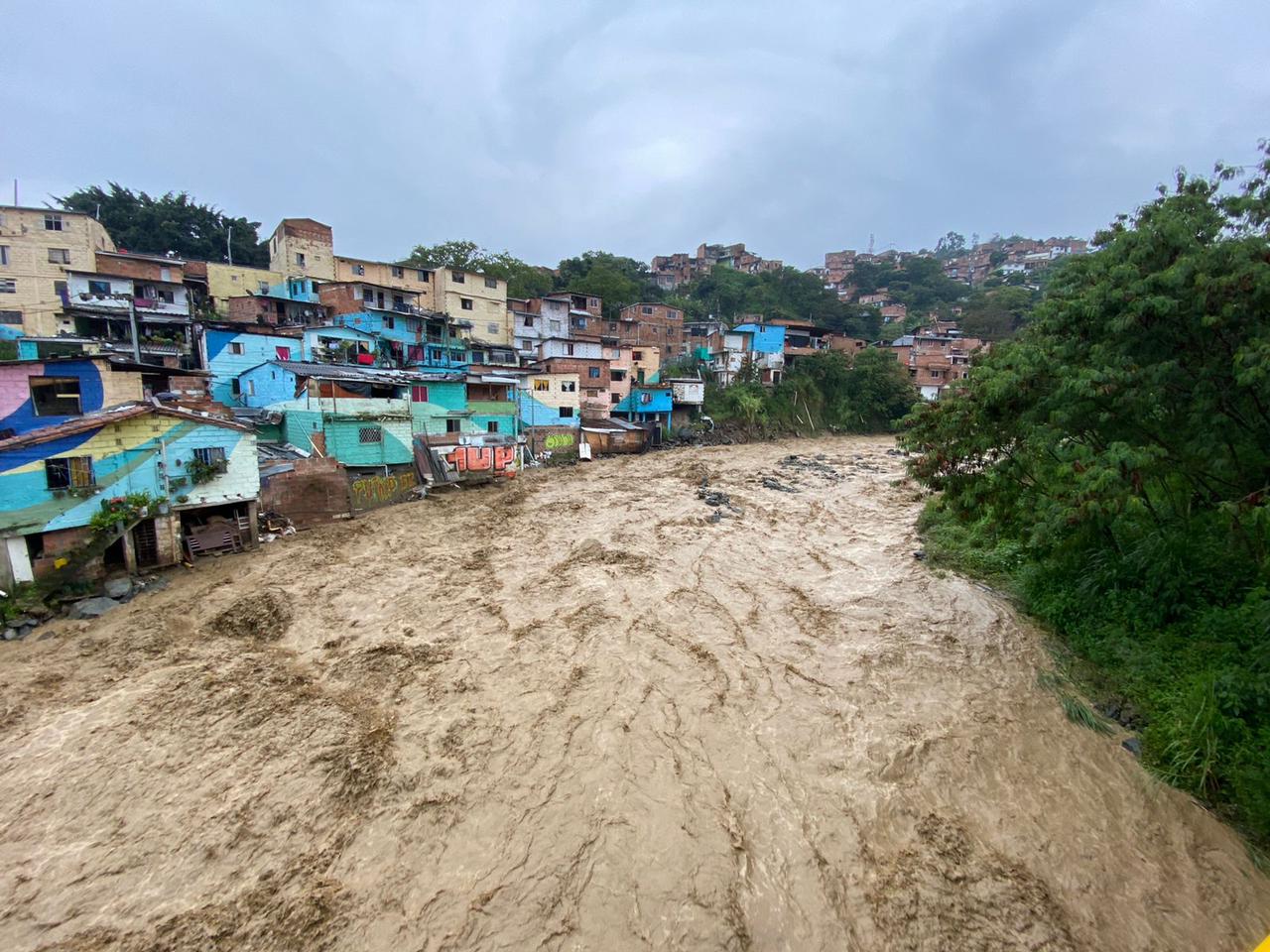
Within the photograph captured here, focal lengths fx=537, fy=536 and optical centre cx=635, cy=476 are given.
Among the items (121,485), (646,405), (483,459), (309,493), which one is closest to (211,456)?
(121,485)

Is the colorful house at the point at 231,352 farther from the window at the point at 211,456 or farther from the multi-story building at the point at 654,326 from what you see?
the multi-story building at the point at 654,326

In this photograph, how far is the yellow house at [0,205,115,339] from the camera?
88.8 ft

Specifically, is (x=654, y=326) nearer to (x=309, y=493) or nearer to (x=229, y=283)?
(x=229, y=283)

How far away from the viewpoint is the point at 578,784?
6883mm

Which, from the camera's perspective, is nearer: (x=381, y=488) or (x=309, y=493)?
(x=309, y=493)

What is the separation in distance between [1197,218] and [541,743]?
36.3ft

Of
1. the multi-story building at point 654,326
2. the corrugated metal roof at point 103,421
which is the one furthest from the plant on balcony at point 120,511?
the multi-story building at point 654,326

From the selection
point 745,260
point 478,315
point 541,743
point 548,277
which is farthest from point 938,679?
point 745,260

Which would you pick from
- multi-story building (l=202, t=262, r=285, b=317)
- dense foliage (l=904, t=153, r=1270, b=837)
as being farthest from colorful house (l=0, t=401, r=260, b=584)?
multi-story building (l=202, t=262, r=285, b=317)

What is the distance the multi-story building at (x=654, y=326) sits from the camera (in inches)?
1742

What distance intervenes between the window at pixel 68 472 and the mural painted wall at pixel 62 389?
1.64 metres

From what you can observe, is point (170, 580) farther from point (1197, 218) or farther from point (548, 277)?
point (548, 277)

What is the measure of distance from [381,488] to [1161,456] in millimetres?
21482

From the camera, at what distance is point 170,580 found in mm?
12961
